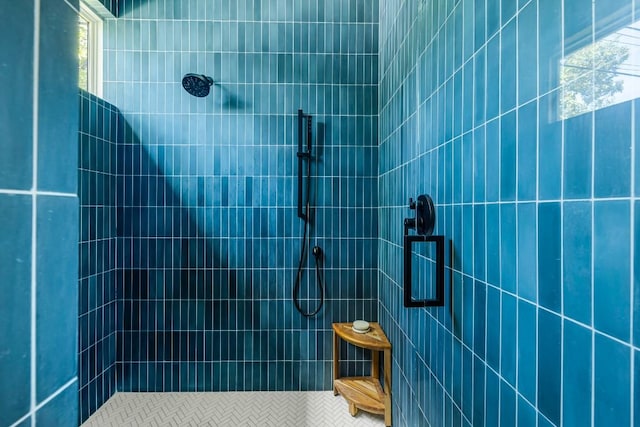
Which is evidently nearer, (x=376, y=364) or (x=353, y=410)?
(x=353, y=410)

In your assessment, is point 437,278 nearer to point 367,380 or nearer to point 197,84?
point 367,380

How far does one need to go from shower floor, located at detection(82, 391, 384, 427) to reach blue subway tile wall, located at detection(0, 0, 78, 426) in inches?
73.9

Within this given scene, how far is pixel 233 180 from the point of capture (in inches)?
89.3

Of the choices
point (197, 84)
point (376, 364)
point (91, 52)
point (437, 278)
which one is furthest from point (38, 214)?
point (91, 52)

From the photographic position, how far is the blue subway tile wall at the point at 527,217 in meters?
0.54

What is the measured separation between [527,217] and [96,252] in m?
2.40

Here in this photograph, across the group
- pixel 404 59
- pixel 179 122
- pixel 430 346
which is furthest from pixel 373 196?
pixel 179 122

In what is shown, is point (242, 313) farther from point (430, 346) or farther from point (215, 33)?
point (215, 33)

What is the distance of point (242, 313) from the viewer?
2285 mm

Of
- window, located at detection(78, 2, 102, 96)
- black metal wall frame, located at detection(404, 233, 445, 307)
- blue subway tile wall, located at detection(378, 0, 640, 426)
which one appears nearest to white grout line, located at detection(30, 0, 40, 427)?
blue subway tile wall, located at detection(378, 0, 640, 426)

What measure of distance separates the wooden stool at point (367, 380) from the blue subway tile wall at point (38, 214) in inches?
69.2

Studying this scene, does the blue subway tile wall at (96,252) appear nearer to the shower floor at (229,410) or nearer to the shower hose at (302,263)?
the shower floor at (229,410)

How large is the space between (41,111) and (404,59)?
65.9 inches

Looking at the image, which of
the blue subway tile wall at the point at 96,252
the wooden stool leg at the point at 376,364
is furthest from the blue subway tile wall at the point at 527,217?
the blue subway tile wall at the point at 96,252
